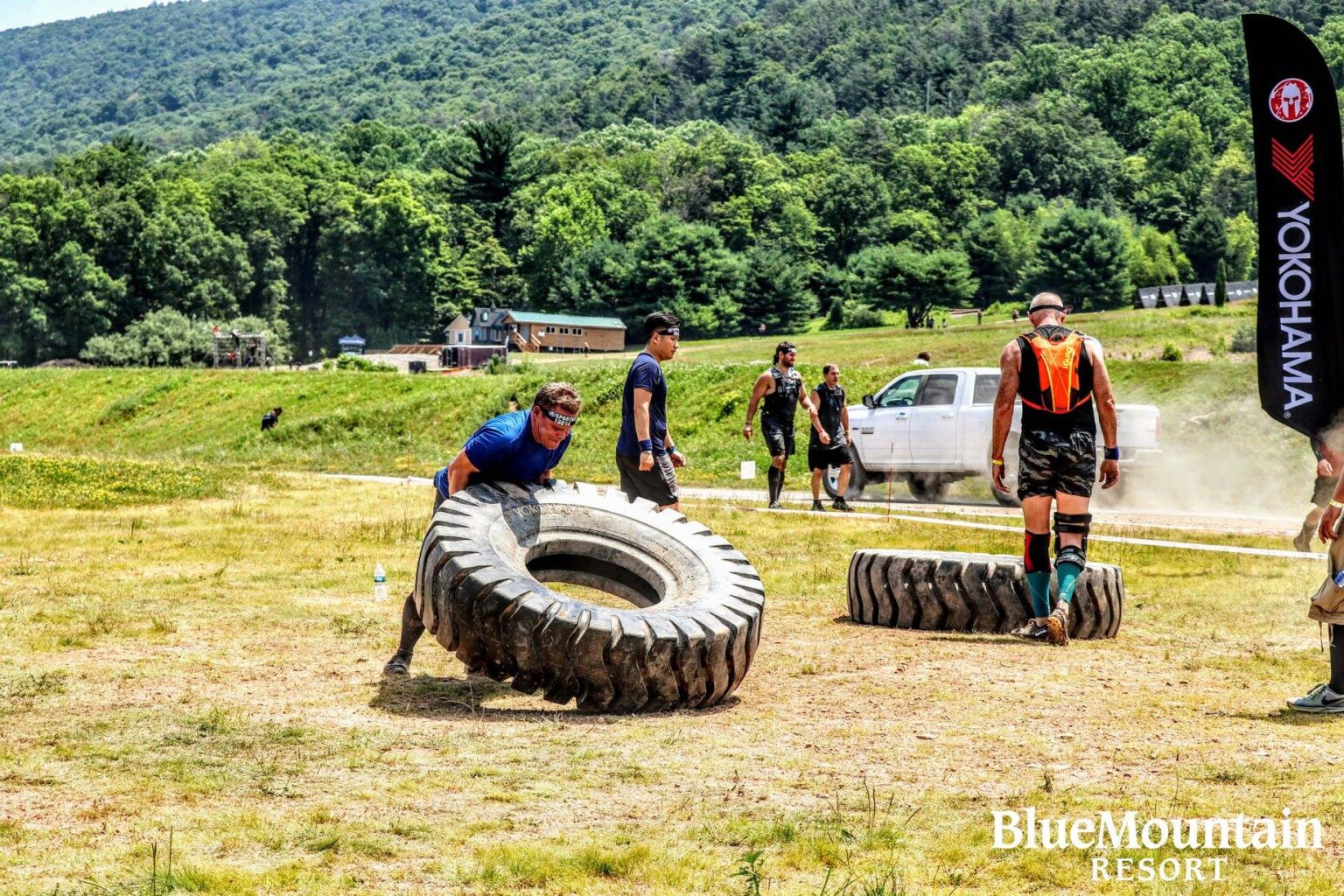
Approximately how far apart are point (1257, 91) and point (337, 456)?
29096 mm

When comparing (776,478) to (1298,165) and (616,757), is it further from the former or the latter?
(616,757)

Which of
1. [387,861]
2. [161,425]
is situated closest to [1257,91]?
[387,861]

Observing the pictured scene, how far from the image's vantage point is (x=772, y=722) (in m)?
7.39

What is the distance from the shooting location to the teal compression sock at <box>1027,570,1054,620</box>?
33.3 ft

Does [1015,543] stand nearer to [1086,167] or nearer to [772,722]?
[772,722]

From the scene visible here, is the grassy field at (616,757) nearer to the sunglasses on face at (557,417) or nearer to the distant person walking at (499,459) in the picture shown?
the distant person walking at (499,459)

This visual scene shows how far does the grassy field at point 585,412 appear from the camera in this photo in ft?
87.5

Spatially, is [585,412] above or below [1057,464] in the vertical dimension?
above

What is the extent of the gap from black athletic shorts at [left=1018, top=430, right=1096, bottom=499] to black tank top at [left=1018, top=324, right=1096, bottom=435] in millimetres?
57

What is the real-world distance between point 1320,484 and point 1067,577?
359 cm

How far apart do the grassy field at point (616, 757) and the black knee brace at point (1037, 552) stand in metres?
0.55

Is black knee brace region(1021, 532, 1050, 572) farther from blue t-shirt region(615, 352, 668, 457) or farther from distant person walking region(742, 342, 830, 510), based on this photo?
distant person walking region(742, 342, 830, 510)

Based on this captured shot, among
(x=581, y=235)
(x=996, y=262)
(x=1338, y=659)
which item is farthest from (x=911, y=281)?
(x=1338, y=659)

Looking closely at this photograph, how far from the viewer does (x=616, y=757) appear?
21.3 ft
